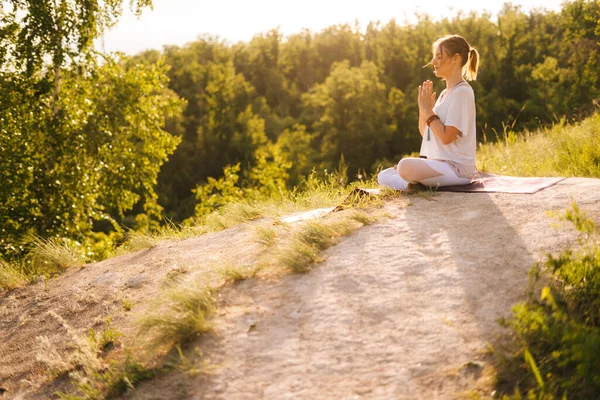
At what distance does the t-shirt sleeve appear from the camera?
5.57 m

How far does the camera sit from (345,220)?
495 cm

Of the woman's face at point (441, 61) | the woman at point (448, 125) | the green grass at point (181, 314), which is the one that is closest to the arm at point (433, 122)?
the woman at point (448, 125)

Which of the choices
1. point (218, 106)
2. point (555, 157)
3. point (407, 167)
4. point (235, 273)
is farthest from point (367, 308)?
point (218, 106)

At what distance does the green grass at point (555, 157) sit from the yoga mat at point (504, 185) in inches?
34.8

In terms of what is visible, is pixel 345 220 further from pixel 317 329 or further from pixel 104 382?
pixel 104 382

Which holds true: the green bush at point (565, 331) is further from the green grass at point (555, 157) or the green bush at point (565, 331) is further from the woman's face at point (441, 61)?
the green grass at point (555, 157)

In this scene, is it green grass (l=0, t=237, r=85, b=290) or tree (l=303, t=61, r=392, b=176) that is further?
tree (l=303, t=61, r=392, b=176)

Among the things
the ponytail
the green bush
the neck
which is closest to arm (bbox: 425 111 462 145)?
the neck

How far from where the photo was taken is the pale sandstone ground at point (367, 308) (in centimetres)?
303

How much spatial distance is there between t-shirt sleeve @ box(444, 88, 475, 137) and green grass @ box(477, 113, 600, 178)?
68.3 inches

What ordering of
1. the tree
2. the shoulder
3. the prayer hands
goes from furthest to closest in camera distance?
1. the tree
2. the prayer hands
3. the shoulder

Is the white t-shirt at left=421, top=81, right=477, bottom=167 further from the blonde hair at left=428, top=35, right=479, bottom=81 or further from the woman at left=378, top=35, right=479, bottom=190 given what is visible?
the blonde hair at left=428, top=35, right=479, bottom=81

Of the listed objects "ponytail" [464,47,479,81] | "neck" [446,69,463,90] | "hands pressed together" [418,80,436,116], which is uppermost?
"ponytail" [464,47,479,81]

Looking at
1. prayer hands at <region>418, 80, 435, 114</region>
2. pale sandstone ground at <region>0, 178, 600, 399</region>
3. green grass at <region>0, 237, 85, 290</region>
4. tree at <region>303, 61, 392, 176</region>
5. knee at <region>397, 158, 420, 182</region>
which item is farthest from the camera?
tree at <region>303, 61, 392, 176</region>
